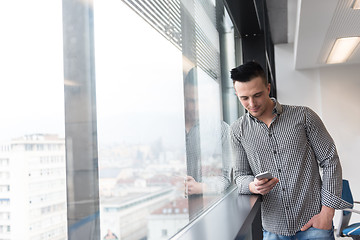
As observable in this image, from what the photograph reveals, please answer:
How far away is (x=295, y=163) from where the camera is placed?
204 cm

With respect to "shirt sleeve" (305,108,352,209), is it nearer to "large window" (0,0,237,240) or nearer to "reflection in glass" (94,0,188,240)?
"large window" (0,0,237,240)

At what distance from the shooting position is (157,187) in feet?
4.54

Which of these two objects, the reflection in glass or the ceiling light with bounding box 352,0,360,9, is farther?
the ceiling light with bounding box 352,0,360,9

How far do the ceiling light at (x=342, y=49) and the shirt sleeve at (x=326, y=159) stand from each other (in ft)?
11.7

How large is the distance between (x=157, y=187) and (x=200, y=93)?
906 millimetres

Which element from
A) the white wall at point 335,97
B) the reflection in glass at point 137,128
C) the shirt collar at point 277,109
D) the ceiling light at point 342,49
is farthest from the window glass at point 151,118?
the white wall at point 335,97

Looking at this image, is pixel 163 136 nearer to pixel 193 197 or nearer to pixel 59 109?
pixel 193 197

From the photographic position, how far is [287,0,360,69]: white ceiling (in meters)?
3.83

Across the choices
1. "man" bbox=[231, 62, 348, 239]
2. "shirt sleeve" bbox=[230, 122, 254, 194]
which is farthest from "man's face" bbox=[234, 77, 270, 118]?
"shirt sleeve" bbox=[230, 122, 254, 194]

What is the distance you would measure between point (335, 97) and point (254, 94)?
5.45m

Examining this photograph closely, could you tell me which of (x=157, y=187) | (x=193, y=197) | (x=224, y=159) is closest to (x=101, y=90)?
(x=157, y=187)

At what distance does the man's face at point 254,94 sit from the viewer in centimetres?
198

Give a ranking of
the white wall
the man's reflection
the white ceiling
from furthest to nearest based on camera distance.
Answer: the white wall
the white ceiling
the man's reflection

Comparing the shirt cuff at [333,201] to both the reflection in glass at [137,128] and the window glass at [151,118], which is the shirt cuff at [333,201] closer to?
the window glass at [151,118]
